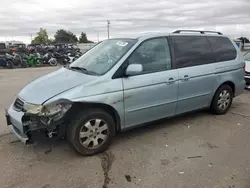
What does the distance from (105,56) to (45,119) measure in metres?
1.48

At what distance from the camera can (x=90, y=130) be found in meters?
3.40

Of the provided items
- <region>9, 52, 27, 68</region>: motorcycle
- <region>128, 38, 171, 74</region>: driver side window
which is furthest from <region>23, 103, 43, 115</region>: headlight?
<region>9, 52, 27, 68</region>: motorcycle

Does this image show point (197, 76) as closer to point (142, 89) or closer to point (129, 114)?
point (142, 89)

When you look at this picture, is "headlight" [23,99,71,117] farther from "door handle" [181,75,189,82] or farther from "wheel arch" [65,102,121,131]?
"door handle" [181,75,189,82]

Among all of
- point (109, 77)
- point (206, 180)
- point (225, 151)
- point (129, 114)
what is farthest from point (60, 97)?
point (225, 151)

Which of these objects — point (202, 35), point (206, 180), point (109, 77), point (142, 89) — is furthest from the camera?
point (202, 35)

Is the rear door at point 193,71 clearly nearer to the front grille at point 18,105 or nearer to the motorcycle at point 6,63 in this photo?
the front grille at point 18,105

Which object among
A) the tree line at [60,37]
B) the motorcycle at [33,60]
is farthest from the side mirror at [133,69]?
the tree line at [60,37]

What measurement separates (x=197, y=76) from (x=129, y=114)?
1.60 meters

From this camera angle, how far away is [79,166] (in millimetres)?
3234

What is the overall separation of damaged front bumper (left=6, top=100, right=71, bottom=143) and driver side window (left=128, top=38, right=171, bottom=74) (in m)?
1.29

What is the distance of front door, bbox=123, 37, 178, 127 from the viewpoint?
3.69 meters

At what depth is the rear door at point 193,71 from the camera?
426cm

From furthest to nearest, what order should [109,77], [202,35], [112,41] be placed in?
[202,35]
[112,41]
[109,77]
